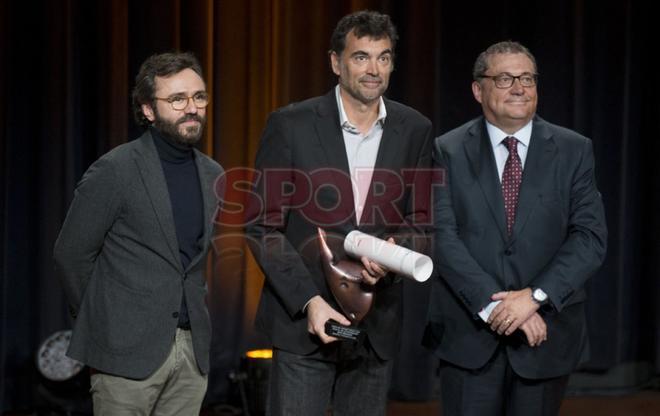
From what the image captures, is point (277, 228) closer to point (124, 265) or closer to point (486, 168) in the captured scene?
point (124, 265)

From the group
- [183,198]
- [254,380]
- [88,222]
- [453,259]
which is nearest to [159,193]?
[183,198]

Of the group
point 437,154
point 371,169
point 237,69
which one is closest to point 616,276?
point 237,69

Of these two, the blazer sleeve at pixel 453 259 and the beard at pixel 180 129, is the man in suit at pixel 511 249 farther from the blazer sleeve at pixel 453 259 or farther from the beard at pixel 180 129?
the beard at pixel 180 129

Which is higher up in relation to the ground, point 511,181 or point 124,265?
point 511,181

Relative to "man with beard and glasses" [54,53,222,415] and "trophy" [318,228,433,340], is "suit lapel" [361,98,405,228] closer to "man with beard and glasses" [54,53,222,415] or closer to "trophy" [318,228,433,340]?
"trophy" [318,228,433,340]

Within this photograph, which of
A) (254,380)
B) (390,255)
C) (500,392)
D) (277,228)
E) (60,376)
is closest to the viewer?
(390,255)

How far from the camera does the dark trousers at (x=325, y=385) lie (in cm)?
244

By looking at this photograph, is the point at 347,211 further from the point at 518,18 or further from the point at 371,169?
the point at 518,18

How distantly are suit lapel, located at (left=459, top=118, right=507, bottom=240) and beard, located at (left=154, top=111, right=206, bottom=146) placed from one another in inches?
31.0

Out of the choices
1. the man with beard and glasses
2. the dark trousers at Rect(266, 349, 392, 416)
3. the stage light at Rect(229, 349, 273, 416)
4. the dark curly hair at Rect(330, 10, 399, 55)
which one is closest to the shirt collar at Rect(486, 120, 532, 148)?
the dark curly hair at Rect(330, 10, 399, 55)

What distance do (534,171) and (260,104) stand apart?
215 centimetres

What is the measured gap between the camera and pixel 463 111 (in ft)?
16.0

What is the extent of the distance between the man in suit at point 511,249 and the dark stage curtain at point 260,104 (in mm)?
1909

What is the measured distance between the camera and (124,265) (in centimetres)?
248
